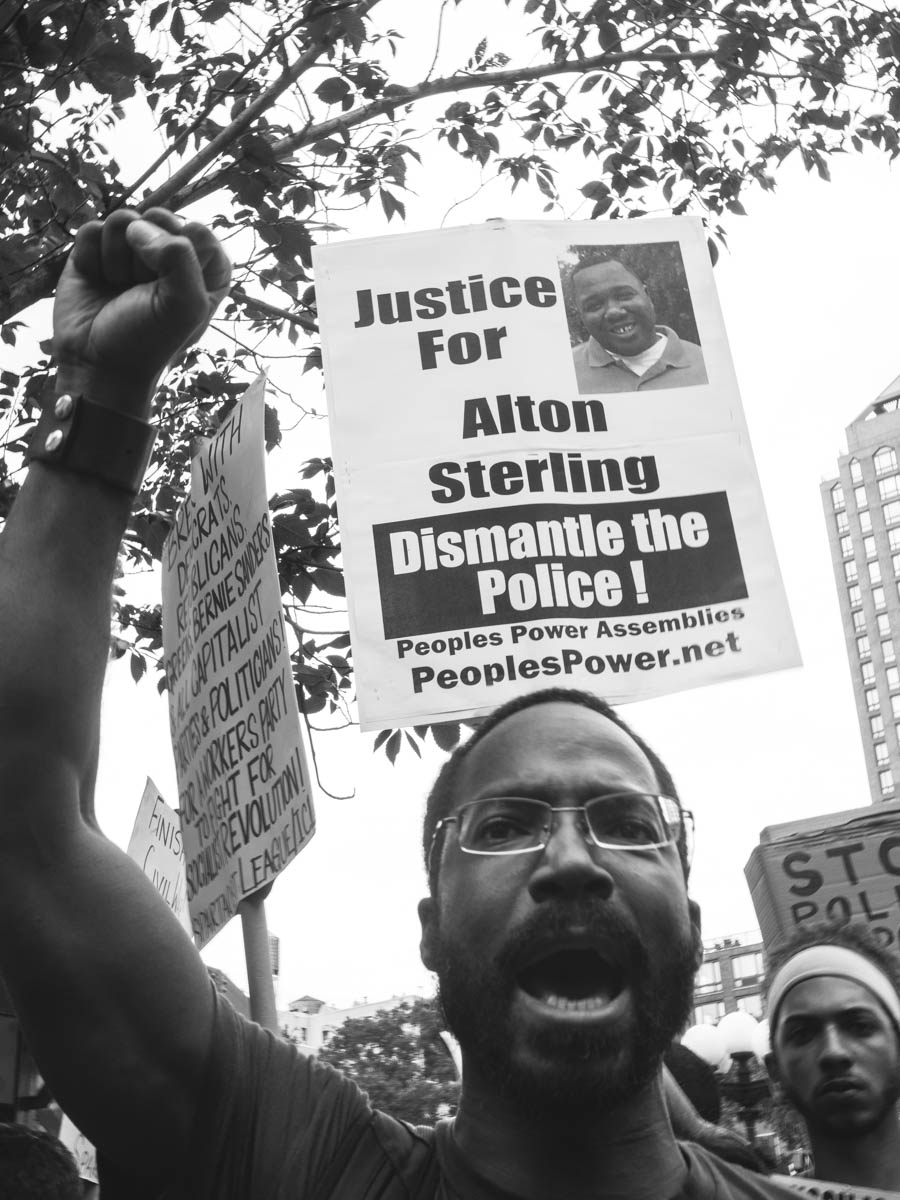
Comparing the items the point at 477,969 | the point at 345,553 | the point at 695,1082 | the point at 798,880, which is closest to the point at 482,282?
the point at 345,553

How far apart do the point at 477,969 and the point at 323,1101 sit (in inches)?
7.7

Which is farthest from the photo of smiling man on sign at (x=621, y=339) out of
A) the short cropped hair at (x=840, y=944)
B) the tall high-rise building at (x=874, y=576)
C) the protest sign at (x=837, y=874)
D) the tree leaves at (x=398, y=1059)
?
the tall high-rise building at (x=874, y=576)

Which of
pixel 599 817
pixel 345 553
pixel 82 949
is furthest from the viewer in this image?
pixel 345 553

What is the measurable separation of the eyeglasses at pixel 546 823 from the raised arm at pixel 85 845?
0.33 meters

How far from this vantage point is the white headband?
98.2 inches

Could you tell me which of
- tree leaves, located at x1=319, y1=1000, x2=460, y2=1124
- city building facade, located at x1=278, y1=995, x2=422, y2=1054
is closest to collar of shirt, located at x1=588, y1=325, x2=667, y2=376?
tree leaves, located at x1=319, y1=1000, x2=460, y2=1124

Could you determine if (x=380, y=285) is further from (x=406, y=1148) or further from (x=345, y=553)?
(x=406, y=1148)

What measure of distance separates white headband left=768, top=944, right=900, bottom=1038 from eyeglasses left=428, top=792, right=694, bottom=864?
117 centimetres

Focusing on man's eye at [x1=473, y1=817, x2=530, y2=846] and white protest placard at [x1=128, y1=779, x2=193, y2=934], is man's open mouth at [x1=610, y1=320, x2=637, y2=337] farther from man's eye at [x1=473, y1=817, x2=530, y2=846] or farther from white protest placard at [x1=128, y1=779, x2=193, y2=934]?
white protest placard at [x1=128, y1=779, x2=193, y2=934]

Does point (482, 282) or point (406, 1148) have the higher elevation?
point (482, 282)

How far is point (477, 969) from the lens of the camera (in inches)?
53.1

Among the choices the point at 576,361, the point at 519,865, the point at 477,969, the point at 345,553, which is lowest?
the point at 477,969

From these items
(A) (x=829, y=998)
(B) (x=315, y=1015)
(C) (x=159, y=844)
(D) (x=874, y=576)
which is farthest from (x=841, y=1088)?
(D) (x=874, y=576)

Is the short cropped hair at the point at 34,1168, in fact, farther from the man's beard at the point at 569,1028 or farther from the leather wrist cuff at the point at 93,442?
the leather wrist cuff at the point at 93,442
